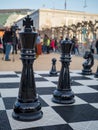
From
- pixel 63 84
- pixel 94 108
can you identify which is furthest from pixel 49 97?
pixel 94 108

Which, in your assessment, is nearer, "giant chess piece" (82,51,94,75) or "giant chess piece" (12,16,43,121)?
"giant chess piece" (12,16,43,121)

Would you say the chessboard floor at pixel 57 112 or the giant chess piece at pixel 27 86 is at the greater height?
the giant chess piece at pixel 27 86

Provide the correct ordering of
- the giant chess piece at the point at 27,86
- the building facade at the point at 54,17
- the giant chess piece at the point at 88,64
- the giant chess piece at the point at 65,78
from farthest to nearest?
the building facade at the point at 54,17 → the giant chess piece at the point at 88,64 → the giant chess piece at the point at 65,78 → the giant chess piece at the point at 27,86

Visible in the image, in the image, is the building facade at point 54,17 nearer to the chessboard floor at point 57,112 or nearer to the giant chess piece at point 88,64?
the giant chess piece at point 88,64

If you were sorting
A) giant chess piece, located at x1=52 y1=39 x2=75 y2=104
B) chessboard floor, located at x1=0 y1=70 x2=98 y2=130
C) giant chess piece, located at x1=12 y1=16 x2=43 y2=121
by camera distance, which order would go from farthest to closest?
giant chess piece, located at x1=52 y1=39 x2=75 y2=104 → giant chess piece, located at x1=12 y1=16 x2=43 y2=121 → chessboard floor, located at x1=0 y1=70 x2=98 y2=130

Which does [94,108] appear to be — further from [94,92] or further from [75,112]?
[94,92]

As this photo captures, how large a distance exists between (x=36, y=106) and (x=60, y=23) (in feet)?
211

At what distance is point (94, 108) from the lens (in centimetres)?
294

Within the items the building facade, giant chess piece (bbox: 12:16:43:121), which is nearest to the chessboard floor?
giant chess piece (bbox: 12:16:43:121)

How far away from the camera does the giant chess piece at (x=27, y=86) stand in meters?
2.55

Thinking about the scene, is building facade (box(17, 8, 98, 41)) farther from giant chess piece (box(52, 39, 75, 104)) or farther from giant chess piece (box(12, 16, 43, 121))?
giant chess piece (box(12, 16, 43, 121))

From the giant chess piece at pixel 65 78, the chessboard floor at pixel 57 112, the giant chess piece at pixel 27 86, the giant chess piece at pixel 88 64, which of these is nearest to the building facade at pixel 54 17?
the giant chess piece at pixel 88 64

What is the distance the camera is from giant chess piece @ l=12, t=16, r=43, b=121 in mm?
2555

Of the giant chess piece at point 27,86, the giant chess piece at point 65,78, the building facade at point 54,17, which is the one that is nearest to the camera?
the giant chess piece at point 27,86
